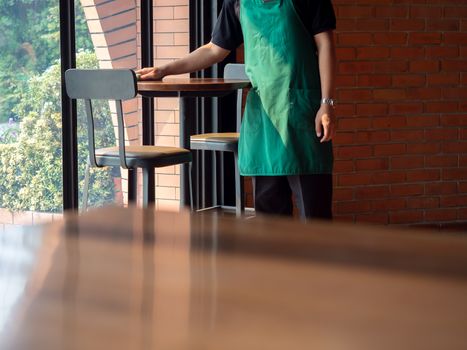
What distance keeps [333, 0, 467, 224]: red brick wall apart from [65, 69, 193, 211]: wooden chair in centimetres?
211

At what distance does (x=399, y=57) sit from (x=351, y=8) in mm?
451

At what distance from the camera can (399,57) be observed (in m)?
5.61

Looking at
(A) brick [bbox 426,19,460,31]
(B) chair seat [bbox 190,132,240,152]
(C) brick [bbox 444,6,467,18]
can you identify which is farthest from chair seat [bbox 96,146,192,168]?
(C) brick [bbox 444,6,467,18]

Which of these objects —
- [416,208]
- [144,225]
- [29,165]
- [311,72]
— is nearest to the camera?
[144,225]

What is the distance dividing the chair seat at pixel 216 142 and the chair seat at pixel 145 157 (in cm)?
49

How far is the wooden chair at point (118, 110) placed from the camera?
11.2ft

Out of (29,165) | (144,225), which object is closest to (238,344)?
(144,225)

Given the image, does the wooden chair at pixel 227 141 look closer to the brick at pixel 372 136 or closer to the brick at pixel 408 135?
the brick at pixel 372 136

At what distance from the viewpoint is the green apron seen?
3232 millimetres

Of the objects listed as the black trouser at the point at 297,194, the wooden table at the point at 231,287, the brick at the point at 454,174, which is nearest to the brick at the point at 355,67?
the brick at the point at 454,174

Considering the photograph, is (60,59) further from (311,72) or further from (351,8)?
(351,8)

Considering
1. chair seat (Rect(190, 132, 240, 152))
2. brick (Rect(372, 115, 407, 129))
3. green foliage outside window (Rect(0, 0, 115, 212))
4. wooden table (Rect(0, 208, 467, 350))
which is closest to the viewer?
wooden table (Rect(0, 208, 467, 350))

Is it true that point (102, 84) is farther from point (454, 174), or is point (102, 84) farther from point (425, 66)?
point (454, 174)

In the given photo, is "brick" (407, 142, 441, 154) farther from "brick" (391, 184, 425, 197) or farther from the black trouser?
the black trouser
